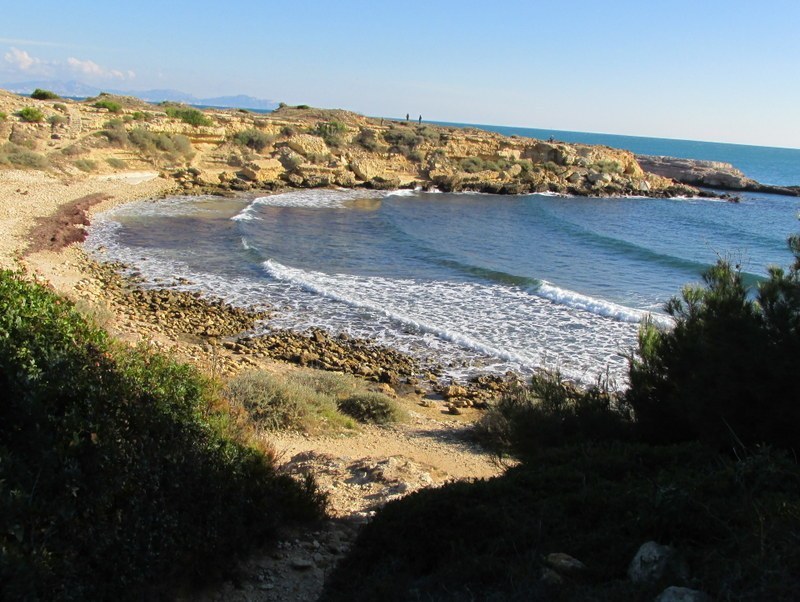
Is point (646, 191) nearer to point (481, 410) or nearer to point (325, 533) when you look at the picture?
point (481, 410)

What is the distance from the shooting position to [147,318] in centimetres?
1501

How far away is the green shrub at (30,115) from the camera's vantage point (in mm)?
40500

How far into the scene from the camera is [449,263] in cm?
2434

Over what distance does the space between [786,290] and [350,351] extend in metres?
9.33

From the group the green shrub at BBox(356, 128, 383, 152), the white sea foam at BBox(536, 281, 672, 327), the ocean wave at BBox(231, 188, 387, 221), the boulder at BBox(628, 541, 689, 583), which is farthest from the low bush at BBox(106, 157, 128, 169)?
the boulder at BBox(628, 541, 689, 583)

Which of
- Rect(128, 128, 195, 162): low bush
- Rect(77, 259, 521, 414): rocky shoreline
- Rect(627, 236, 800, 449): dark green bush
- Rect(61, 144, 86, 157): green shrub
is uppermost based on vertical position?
Rect(128, 128, 195, 162): low bush

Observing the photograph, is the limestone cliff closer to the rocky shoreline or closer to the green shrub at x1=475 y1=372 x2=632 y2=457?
the rocky shoreline

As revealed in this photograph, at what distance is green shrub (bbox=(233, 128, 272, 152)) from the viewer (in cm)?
4822

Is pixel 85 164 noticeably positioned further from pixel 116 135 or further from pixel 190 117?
pixel 190 117

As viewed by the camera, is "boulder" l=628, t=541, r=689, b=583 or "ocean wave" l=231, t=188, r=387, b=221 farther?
"ocean wave" l=231, t=188, r=387, b=221

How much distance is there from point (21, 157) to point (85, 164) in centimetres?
390

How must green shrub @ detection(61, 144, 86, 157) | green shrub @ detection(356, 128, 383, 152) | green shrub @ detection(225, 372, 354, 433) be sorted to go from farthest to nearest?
green shrub @ detection(356, 128, 383, 152) → green shrub @ detection(61, 144, 86, 157) → green shrub @ detection(225, 372, 354, 433)

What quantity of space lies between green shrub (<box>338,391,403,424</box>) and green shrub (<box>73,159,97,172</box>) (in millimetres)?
31532

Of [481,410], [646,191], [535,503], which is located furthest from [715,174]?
[535,503]
